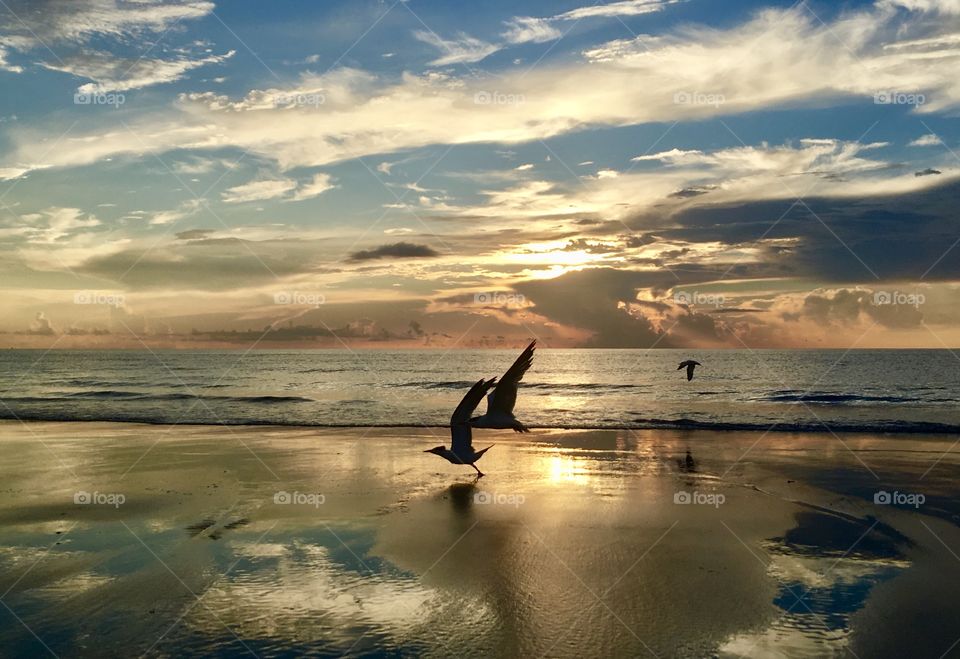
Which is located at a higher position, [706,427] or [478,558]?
[478,558]

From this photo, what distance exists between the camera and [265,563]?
9.66 metres

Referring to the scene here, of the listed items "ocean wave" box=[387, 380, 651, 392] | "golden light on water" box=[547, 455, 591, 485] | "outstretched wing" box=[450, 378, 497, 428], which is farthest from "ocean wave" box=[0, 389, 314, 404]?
"outstretched wing" box=[450, 378, 497, 428]

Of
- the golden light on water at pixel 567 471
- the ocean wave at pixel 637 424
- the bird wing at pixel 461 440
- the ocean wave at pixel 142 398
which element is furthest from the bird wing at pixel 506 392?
the ocean wave at pixel 142 398

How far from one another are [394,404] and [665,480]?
2580cm

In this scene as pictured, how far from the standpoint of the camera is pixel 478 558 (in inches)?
393

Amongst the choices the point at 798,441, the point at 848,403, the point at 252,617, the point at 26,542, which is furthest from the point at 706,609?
the point at 848,403

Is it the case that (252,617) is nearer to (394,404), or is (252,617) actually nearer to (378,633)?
(378,633)

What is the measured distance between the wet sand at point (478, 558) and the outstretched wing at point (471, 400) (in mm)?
1573

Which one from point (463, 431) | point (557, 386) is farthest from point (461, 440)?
point (557, 386)

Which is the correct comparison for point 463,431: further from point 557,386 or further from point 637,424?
point 557,386

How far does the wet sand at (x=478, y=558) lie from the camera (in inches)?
288

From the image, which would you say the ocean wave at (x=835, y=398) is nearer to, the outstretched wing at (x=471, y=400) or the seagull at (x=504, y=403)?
the outstretched wing at (x=471, y=400)

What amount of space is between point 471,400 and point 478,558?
11.2ft

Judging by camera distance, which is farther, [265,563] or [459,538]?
[459,538]
